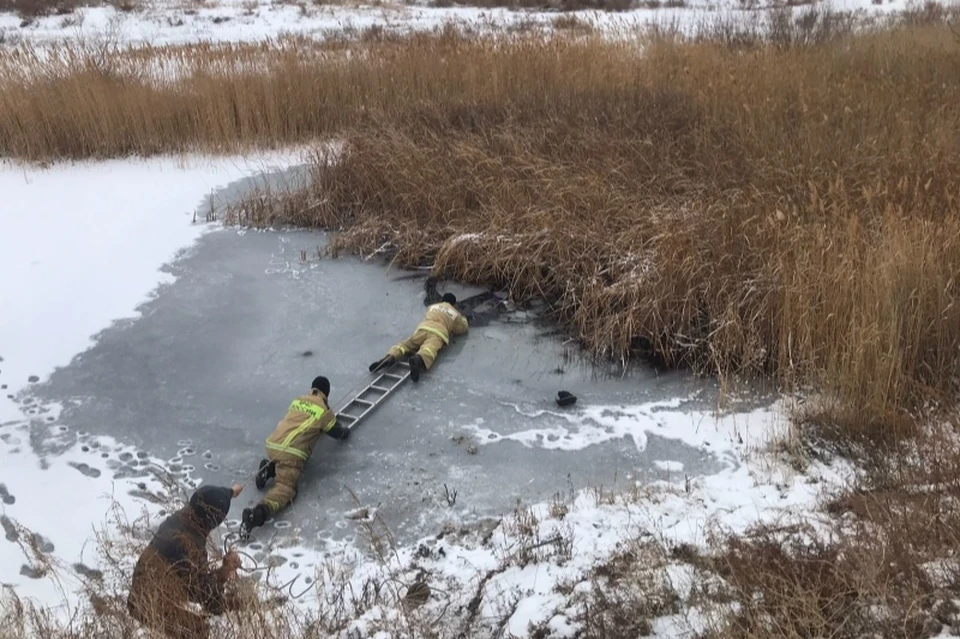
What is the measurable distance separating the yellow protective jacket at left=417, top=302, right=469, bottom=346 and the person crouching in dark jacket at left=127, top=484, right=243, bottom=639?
195cm

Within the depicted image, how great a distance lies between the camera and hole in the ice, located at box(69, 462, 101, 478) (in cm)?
386

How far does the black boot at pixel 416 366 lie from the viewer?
4629 mm

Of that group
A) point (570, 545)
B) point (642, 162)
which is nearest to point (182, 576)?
point (570, 545)

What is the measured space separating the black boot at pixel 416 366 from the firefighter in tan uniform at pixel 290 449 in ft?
2.01

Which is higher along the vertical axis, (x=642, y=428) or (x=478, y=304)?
(x=478, y=304)

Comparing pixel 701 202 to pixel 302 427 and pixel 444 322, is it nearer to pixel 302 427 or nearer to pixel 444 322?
pixel 444 322

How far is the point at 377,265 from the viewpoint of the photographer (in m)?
6.29

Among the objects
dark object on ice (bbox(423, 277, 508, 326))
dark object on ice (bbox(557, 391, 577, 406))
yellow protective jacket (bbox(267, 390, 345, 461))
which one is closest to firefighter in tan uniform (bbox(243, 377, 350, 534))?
yellow protective jacket (bbox(267, 390, 345, 461))

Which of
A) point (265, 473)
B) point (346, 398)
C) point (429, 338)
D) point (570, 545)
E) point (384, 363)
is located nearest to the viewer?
point (570, 545)

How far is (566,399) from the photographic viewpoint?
439 centimetres

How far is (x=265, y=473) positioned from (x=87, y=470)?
90 centimetres

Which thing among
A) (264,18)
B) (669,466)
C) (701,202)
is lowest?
(669,466)

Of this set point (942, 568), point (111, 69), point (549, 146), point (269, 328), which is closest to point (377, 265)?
point (269, 328)

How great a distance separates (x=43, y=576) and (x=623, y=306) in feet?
11.1
